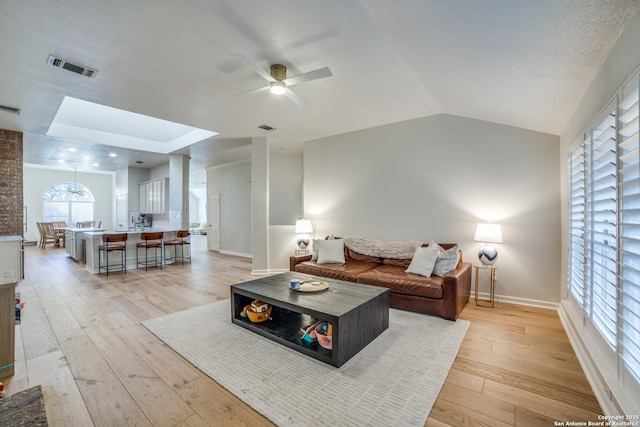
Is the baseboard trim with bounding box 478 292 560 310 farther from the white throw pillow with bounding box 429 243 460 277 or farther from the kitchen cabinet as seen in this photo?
the kitchen cabinet

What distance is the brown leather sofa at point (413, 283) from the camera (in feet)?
10.7

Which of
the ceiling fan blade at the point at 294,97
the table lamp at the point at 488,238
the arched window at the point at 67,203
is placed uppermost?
the ceiling fan blade at the point at 294,97

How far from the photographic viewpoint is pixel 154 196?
887 centimetres

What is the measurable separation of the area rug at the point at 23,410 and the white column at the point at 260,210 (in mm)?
3969

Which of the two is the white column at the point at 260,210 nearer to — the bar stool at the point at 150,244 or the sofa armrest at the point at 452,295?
the bar stool at the point at 150,244

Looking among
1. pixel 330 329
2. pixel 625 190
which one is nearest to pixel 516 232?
pixel 625 190

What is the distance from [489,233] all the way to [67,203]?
15106mm

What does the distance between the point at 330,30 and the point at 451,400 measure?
3094mm

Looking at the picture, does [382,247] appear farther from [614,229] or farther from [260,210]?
[614,229]

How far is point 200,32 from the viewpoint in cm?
237

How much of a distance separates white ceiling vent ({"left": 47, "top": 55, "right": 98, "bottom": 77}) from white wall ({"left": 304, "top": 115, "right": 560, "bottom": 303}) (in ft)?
12.7

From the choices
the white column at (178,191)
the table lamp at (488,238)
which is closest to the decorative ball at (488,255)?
the table lamp at (488,238)

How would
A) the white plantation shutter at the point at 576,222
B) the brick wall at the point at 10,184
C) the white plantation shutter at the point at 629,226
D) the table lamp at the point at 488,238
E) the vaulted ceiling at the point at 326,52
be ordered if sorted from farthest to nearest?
the brick wall at the point at 10,184, the table lamp at the point at 488,238, the white plantation shutter at the point at 576,222, the vaulted ceiling at the point at 326,52, the white plantation shutter at the point at 629,226

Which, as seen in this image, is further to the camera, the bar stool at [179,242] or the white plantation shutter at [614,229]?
the bar stool at [179,242]
